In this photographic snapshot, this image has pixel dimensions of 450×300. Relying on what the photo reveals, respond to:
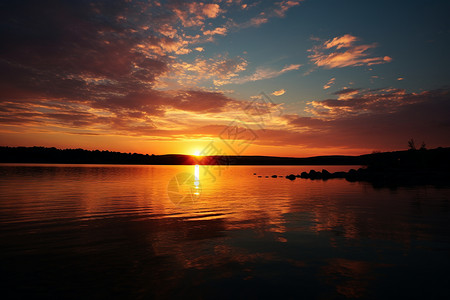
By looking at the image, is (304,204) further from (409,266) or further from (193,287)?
(193,287)

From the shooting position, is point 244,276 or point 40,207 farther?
point 40,207

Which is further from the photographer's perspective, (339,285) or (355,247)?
(355,247)

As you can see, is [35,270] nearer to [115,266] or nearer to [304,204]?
[115,266]

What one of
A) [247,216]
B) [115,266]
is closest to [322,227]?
[247,216]

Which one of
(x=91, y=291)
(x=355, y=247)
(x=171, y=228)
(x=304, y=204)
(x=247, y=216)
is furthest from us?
(x=304, y=204)

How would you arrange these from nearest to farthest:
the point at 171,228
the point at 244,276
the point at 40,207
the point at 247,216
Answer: the point at 244,276, the point at 171,228, the point at 247,216, the point at 40,207

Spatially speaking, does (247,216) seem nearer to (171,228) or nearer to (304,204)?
(171,228)

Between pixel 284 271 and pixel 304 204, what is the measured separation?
15.9 metres

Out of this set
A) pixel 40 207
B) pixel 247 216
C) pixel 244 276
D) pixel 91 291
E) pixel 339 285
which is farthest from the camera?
pixel 40 207

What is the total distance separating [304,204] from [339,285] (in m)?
16.5

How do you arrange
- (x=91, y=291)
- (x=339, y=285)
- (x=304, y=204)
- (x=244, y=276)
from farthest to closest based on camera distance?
(x=304, y=204) → (x=244, y=276) → (x=339, y=285) → (x=91, y=291)

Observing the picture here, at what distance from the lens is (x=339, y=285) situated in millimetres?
7492

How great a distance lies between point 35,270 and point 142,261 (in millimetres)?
3406

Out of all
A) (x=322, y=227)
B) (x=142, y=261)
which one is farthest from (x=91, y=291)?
(x=322, y=227)
